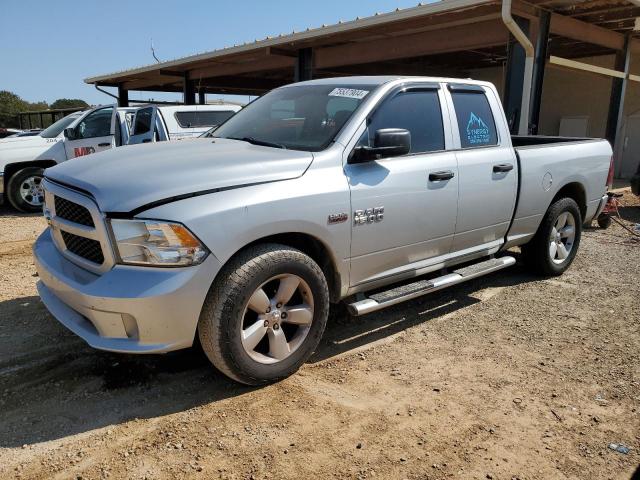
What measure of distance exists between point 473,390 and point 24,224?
7.80m

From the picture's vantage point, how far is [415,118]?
406 centimetres

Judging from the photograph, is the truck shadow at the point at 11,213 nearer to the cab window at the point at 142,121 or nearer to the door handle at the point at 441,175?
the cab window at the point at 142,121

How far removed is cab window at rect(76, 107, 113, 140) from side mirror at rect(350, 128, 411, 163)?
8.34 m

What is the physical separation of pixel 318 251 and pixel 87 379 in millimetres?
1693

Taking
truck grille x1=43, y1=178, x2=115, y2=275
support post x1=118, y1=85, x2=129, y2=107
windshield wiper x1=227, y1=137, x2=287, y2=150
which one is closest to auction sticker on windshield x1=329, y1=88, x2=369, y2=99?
windshield wiper x1=227, y1=137, x2=287, y2=150

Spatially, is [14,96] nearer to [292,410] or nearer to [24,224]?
[24,224]

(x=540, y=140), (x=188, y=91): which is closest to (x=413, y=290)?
(x=540, y=140)

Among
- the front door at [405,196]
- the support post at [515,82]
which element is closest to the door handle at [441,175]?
the front door at [405,196]

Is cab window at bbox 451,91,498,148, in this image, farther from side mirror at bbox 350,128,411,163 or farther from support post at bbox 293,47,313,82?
support post at bbox 293,47,313,82

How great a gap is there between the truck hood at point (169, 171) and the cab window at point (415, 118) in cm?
74

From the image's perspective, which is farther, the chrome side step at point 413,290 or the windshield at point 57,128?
the windshield at point 57,128

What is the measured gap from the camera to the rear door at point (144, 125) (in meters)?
9.66

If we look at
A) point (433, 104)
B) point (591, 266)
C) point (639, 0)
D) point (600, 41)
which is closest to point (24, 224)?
point (433, 104)

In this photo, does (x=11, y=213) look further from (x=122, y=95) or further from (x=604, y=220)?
(x=122, y=95)
